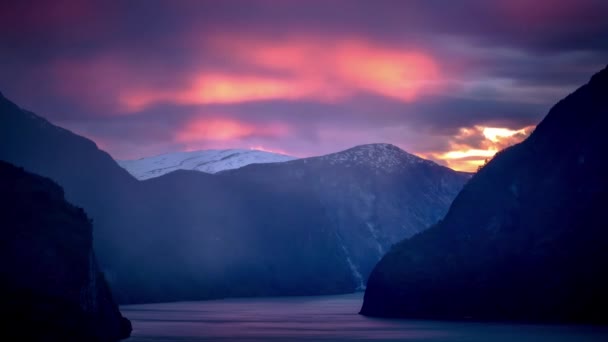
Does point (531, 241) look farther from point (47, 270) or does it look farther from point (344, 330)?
point (47, 270)

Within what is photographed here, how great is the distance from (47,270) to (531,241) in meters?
92.9

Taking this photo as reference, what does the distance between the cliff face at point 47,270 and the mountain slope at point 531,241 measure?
6838cm

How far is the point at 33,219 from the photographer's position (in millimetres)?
117000

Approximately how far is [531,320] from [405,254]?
42084 millimetres

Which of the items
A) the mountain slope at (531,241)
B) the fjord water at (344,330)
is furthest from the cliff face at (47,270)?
the mountain slope at (531,241)

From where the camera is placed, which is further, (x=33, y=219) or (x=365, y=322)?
(x=365, y=322)

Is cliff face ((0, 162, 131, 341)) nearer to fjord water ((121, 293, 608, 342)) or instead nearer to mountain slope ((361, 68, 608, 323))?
fjord water ((121, 293, 608, 342))

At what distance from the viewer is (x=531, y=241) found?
173500 mm

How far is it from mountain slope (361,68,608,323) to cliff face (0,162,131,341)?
68379 millimetres

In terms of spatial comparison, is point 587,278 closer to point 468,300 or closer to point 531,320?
point 531,320

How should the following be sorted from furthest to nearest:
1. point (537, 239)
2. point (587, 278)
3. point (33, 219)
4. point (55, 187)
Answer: point (537, 239)
point (587, 278)
point (55, 187)
point (33, 219)

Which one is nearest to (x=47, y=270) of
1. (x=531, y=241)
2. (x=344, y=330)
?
(x=344, y=330)

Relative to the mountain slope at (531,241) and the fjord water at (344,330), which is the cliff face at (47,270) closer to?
the fjord water at (344,330)

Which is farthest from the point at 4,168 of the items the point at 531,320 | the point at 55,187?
the point at 531,320
